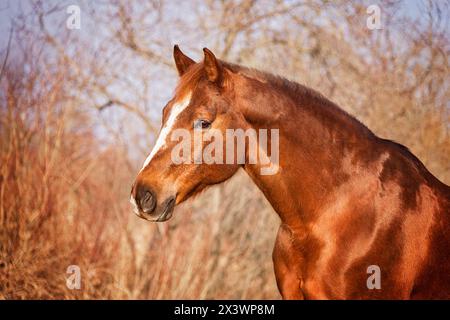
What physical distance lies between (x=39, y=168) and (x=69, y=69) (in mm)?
1496

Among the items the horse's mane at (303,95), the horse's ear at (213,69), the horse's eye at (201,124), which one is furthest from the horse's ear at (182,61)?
the horse's eye at (201,124)

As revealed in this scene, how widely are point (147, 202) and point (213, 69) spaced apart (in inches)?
34.4

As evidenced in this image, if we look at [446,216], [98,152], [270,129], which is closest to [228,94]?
[270,129]

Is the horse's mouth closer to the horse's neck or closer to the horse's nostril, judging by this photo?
the horse's nostril

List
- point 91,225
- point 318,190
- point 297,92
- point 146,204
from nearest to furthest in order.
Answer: point 146,204, point 318,190, point 297,92, point 91,225

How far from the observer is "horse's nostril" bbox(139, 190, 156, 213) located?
3.04 meters

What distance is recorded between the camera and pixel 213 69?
318 centimetres

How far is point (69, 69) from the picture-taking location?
676 centimetres

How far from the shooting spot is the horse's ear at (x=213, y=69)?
3.16m

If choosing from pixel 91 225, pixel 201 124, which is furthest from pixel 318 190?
pixel 91 225

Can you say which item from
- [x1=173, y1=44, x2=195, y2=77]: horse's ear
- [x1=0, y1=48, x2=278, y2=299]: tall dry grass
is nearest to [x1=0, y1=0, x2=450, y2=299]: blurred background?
[x1=0, y1=48, x2=278, y2=299]: tall dry grass

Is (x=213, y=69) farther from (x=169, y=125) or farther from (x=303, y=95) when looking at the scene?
(x=303, y=95)

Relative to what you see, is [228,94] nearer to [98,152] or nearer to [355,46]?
[98,152]

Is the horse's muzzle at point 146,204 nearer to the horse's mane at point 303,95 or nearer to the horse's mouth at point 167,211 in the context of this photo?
the horse's mouth at point 167,211
